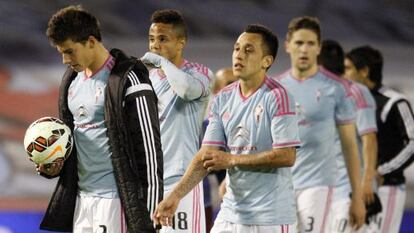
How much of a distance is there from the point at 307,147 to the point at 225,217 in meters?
1.65

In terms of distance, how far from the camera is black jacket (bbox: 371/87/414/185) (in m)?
8.12

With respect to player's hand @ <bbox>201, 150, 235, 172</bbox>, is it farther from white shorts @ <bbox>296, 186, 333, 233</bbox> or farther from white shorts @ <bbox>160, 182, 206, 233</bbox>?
white shorts @ <bbox>296, 186, 333, 233</bbox>

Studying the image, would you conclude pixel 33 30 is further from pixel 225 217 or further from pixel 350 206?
pixel 225 217

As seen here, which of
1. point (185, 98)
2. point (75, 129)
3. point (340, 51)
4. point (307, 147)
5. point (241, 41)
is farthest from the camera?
point (340, 51)

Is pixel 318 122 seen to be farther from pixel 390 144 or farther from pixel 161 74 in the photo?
pixel 390 144

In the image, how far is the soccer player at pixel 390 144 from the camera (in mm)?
8117

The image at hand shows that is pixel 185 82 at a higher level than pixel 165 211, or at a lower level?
higher

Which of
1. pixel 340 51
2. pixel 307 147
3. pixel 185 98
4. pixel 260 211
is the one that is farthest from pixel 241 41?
pixel 340 51

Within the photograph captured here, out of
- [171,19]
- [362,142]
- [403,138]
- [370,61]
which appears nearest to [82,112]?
[171,19]

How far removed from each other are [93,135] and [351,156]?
8.22ft

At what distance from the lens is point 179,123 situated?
6.03 meters

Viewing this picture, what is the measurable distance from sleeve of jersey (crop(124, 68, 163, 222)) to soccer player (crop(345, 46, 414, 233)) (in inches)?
141

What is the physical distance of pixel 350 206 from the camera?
23.4 ft

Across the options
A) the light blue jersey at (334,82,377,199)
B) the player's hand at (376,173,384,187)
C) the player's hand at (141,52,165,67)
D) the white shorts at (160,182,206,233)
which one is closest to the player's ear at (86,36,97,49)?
the player's hand at (141,52,165,67)
